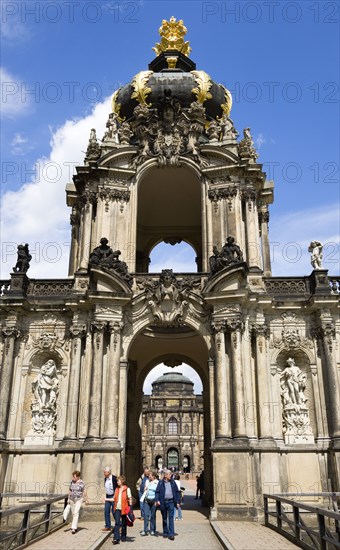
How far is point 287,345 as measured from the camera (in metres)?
20.0

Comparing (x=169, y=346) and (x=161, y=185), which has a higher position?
(x=161, y=185)

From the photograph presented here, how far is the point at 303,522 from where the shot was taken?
14938 mm

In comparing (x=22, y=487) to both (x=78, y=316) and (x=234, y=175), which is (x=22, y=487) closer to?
(x=78, y=316)

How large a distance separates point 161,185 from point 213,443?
41.6 feet

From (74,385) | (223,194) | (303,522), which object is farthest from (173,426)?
(303,522)

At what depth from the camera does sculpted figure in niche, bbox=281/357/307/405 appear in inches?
A: 762

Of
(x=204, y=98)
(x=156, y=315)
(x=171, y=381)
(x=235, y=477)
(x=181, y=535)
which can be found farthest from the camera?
(x=171, y=381)

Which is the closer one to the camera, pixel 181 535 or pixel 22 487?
pixel 181 535

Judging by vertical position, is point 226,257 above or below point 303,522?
above

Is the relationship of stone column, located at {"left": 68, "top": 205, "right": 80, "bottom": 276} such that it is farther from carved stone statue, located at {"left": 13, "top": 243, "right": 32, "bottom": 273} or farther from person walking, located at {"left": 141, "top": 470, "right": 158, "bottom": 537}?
person walking, located at {"left": 141, "top": 470, "right": 158, "bottom": 537}

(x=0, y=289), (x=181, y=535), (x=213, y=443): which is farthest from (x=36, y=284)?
(x=181, y=535)

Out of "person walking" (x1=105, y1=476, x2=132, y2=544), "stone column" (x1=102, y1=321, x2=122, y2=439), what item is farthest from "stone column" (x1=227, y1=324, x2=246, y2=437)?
"person walking" (x1=105, y1=476, x2=132, y2=544)

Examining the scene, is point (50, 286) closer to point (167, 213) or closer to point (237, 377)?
point (237, 377)

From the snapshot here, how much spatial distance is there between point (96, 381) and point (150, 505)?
5.52m
